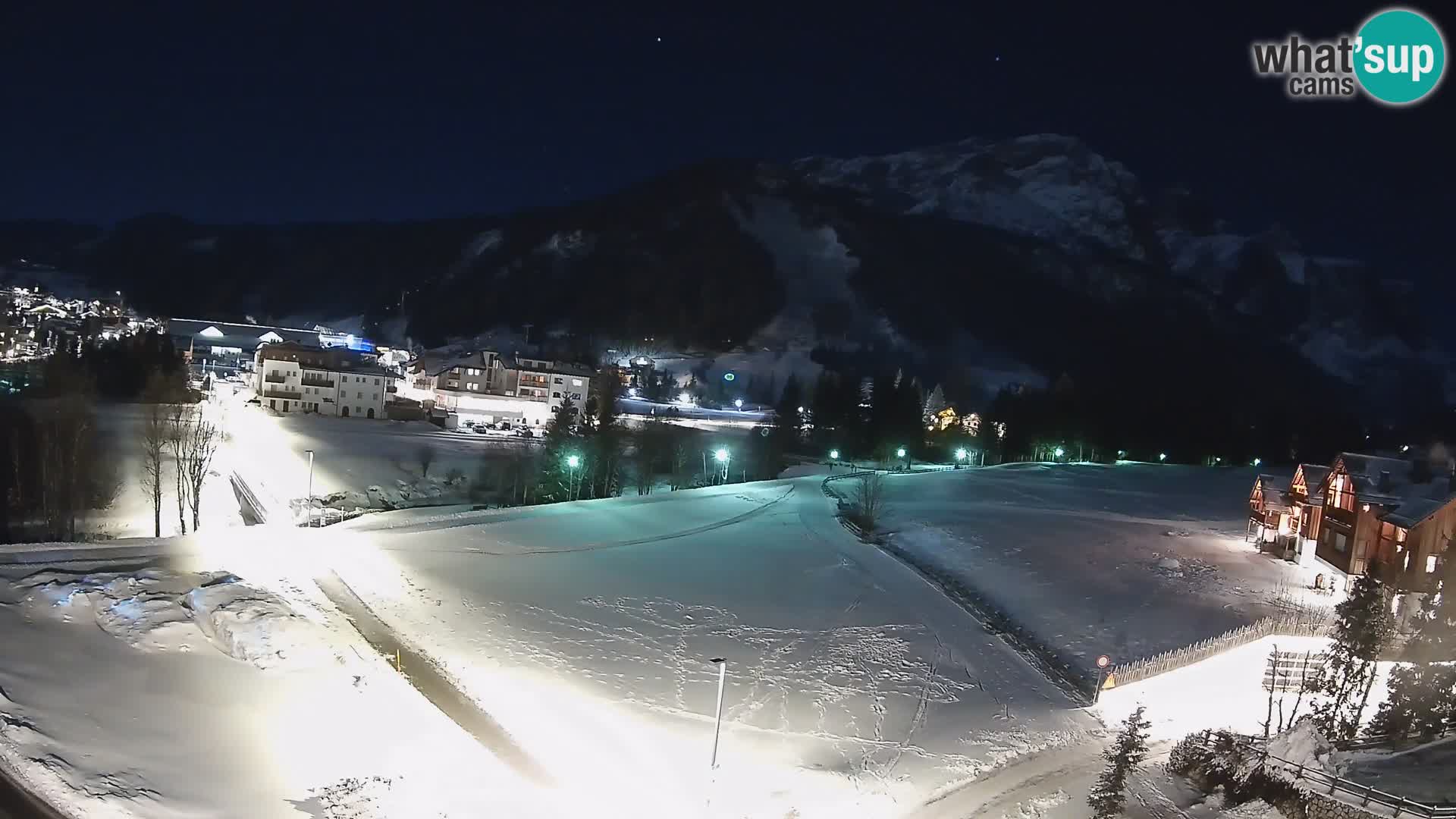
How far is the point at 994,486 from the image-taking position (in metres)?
42.8

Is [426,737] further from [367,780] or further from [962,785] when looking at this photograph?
[962,785]

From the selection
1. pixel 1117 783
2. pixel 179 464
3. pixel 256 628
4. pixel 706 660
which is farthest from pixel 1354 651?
pixel 179 464

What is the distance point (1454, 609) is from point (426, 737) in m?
18.4

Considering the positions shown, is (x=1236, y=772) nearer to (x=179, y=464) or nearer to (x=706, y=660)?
(x=706, y=660)

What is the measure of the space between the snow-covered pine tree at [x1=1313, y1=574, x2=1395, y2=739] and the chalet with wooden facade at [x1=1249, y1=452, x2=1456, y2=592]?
4114mm

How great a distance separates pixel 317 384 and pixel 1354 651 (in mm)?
56898

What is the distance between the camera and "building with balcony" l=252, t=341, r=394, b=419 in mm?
54344

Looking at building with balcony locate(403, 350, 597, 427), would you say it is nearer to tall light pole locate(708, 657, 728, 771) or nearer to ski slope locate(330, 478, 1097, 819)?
ski slope locate(330, 478, 1097, 819)

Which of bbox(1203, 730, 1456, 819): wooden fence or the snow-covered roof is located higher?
the snow-covered roof

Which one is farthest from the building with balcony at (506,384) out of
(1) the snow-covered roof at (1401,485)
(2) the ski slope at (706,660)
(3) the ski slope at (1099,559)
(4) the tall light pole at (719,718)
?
(1) the snow-covered roof at (1401,485)

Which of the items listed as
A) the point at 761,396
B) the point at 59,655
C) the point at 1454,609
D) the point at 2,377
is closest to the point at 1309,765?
the point at 1454,609

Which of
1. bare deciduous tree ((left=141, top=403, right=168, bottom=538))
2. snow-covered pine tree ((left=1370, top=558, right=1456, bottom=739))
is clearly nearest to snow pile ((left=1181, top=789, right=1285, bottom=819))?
snow-covered pine tree ((left=1370, top=558, right=1456, bottom=739))

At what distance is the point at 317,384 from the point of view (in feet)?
181

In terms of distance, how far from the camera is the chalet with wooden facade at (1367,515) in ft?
74.5
